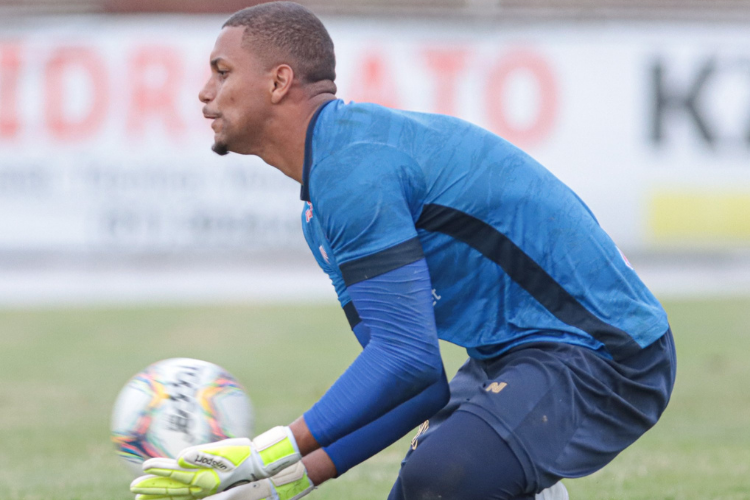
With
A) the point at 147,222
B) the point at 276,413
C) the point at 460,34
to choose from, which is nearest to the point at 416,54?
the point at 460,34

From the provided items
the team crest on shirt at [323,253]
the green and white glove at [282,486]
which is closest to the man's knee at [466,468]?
the green and white glove at [282,486]

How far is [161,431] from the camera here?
3773 millimetres

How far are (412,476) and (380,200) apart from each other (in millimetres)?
851

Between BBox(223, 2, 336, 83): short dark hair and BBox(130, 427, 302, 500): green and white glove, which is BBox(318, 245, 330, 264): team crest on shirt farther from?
BBox(130, 427, 302, 500): green and white glove

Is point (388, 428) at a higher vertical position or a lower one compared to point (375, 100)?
higher

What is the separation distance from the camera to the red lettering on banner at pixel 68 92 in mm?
15188

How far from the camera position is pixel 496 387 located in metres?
3.24

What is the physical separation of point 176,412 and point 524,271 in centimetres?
142

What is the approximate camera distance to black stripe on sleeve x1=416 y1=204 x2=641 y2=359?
3201 mm

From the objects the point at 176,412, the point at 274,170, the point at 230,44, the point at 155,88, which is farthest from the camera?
the point at 155,88

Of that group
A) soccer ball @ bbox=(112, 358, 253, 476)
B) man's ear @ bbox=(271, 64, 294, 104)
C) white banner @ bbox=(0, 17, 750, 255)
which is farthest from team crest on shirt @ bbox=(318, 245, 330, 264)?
white banner @ bbox=(0, 17, 750, 255)

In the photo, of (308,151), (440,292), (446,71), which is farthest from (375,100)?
(308,151)

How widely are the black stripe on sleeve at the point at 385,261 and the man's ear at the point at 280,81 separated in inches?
22.5

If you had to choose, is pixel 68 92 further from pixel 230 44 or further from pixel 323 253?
pixel 230 44
